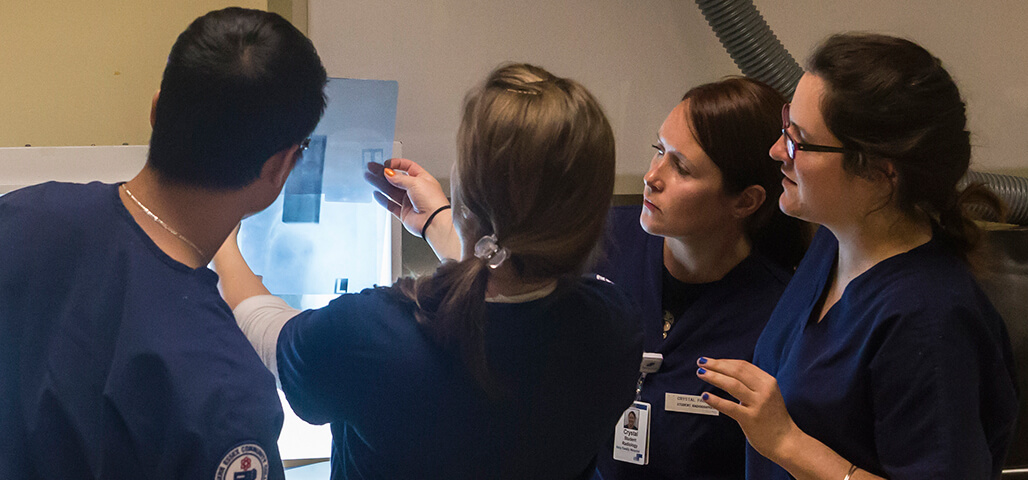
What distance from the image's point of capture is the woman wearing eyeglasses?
36.8 inches

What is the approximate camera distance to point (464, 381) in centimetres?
81

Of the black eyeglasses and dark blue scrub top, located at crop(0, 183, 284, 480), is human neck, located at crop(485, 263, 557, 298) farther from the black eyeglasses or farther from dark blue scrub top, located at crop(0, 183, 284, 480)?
the black eyeglasses

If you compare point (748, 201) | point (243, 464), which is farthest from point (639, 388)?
point (243, 464)

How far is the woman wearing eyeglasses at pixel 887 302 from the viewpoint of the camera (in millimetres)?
934

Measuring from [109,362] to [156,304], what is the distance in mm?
74

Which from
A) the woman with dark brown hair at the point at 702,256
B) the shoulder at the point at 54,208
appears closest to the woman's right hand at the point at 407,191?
the woman with dark brown hair at the point at 702,256

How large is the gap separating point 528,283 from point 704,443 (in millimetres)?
623

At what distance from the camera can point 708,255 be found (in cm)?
135

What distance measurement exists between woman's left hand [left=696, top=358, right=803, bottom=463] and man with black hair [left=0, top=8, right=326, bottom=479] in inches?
24.8

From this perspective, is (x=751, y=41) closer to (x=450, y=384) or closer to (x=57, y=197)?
(x=450, y=384)

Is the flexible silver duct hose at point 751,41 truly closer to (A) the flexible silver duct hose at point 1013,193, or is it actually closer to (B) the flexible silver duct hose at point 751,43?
(B) the flexible silver duct hose at point 751,43

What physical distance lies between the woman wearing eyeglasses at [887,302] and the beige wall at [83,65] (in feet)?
3.99

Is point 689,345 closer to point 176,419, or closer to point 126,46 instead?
point 176,419

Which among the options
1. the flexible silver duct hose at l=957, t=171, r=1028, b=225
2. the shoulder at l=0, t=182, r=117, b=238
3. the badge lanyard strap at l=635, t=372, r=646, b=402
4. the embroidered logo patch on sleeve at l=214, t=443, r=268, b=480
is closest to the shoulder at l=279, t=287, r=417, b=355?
the embroidered logo patch on sleeve at l=214, t=443, r=268, b=480
